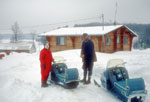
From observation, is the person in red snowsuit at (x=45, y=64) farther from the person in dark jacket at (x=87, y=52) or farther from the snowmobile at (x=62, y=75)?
the person in dark jacket at (x=87, y=52)

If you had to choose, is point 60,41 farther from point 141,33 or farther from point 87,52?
point 141,33

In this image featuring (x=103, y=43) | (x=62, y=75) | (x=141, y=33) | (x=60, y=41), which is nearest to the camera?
(x=62, y=75)

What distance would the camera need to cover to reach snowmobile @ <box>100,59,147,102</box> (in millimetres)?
4109

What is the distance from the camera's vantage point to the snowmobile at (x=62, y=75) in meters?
5.38

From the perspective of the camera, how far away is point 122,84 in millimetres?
4602

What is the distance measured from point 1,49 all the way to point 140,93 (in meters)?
52.9

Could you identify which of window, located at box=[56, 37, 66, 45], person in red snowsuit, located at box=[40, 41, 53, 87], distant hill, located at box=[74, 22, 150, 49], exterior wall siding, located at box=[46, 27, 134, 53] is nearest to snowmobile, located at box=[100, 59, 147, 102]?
person in red snowsuit, located at box=[40, 41, 53, 87]

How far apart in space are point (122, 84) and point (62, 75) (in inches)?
90.5

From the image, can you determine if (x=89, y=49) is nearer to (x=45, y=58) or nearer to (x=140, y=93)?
(x=45, y=58)

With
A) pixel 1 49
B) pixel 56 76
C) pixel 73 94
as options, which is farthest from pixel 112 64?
pixel 1 49

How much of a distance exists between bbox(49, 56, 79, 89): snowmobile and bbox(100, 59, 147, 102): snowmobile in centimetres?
111

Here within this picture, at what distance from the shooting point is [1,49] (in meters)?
49.4

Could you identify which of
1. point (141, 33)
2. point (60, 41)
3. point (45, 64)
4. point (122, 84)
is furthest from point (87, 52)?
point (141, 33)

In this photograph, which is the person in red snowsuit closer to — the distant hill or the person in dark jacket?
the person in dark jacket
